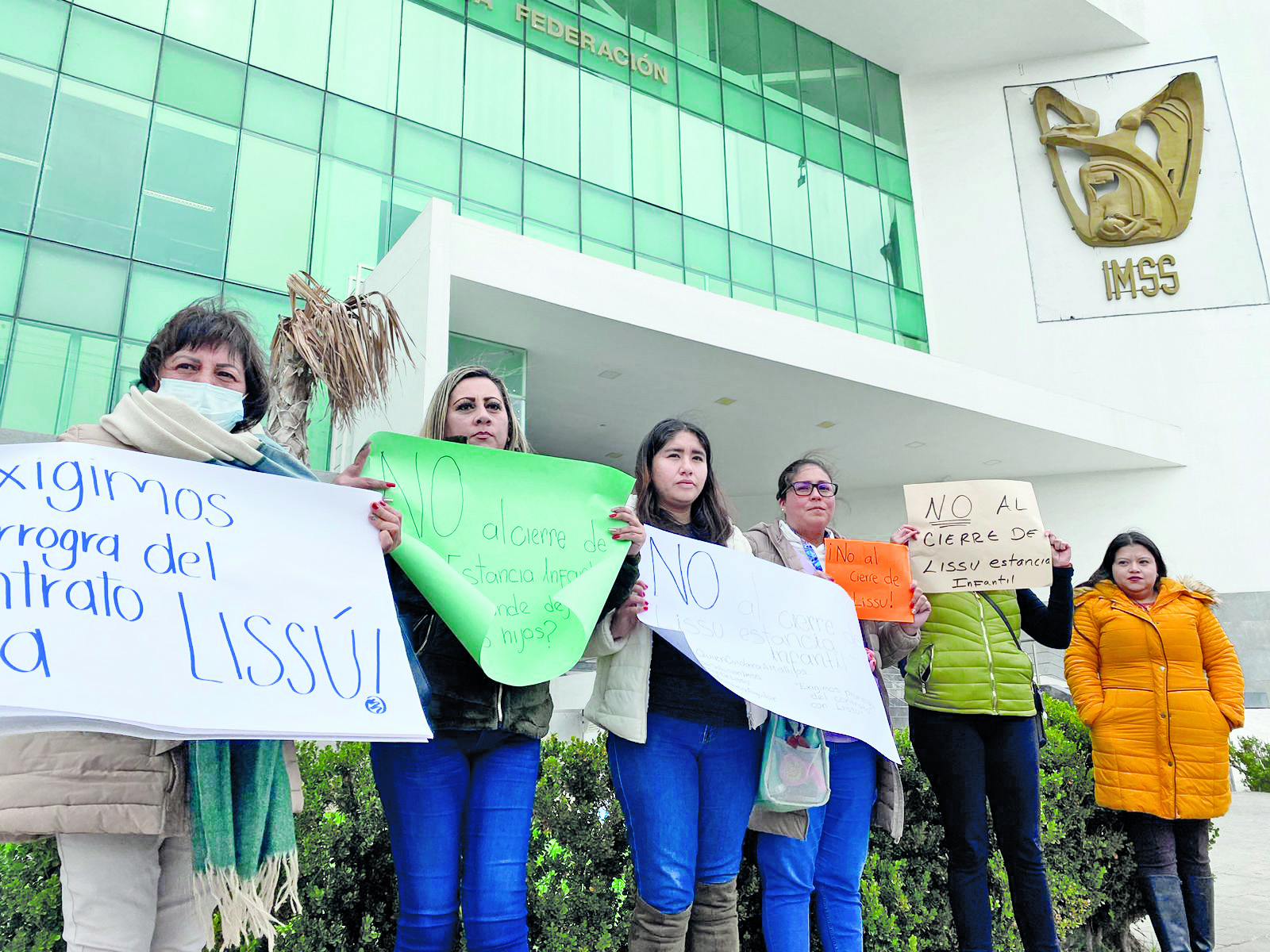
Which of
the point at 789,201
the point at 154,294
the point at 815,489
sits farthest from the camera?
the point at 789,201

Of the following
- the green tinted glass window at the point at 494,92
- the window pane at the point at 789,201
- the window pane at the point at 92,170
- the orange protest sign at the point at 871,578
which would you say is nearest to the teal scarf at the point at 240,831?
the orange protest sign at the point at 871,578

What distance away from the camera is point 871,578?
3.01 m

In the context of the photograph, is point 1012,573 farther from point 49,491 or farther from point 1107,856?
point 49,491

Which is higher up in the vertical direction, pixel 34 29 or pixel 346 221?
pixel 34 29

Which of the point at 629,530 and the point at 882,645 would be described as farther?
the point at 882,645

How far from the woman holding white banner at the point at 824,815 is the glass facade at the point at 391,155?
31.8 feet

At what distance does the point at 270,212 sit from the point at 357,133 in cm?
189

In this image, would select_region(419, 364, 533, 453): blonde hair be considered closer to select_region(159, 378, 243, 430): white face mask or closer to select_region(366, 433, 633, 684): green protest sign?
select_region(366, 433, 633, 684): green protest sign

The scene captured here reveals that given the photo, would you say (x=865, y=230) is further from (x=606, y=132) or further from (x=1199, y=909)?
A: (x=1199, y=909)

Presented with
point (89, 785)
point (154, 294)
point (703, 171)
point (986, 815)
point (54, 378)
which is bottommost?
point (986, 815)

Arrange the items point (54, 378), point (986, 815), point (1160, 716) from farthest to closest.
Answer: point (54, 378)
point (1160, 716)
point (986, 815)

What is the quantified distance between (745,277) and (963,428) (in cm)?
468

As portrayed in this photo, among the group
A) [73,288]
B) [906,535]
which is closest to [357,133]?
[73,288]

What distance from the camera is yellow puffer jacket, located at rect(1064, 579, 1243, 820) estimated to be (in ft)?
11.2
